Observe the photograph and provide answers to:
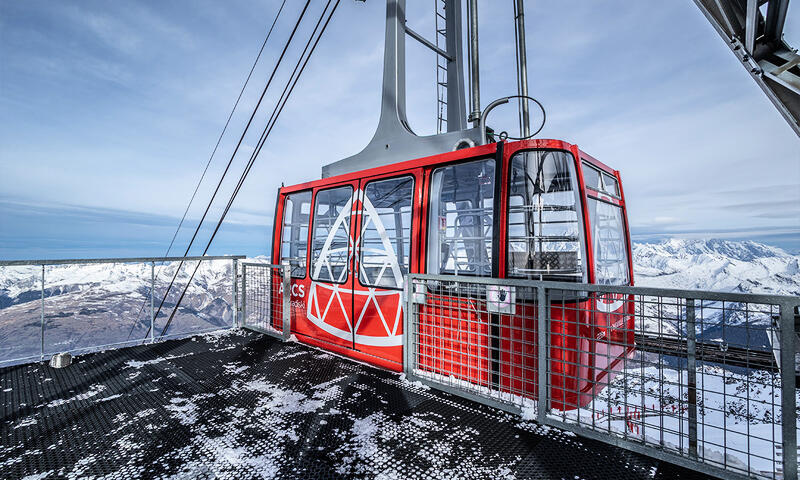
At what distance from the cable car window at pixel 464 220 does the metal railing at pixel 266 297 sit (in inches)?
95.0

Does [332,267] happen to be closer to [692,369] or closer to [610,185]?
[610,185]

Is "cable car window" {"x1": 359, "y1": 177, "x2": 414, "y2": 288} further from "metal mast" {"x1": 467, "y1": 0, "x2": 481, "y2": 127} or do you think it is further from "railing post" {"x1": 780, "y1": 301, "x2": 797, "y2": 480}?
"railing post" {"x1": 780, "y1": 301, "x2": 797, "y2": 480}

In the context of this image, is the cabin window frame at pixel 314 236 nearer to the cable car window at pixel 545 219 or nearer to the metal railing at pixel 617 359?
the metal railing at pixel 617 359

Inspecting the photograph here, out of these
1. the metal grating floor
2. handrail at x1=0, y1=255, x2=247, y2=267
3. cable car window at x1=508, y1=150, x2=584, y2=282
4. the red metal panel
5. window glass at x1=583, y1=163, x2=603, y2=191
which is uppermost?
window glass at x1=583, y1=163, x2=603, y2=191

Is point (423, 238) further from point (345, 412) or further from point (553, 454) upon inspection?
point (553, 454)

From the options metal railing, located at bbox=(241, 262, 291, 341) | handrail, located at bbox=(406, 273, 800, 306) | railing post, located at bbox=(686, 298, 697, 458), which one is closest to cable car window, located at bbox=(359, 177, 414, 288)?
handrail, located at bbox=(406, 273, 800, 306)

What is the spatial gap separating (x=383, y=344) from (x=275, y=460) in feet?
5.69

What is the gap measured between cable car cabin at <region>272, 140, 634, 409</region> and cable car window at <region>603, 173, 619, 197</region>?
23 mm

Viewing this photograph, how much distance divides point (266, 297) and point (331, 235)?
1.59 m

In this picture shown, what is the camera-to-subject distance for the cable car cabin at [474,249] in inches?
109

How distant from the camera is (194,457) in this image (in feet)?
6.83

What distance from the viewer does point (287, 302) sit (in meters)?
4.87

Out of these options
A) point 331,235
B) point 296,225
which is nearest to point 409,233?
point 331,235

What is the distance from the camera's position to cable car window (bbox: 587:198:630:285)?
3193 millimetres
